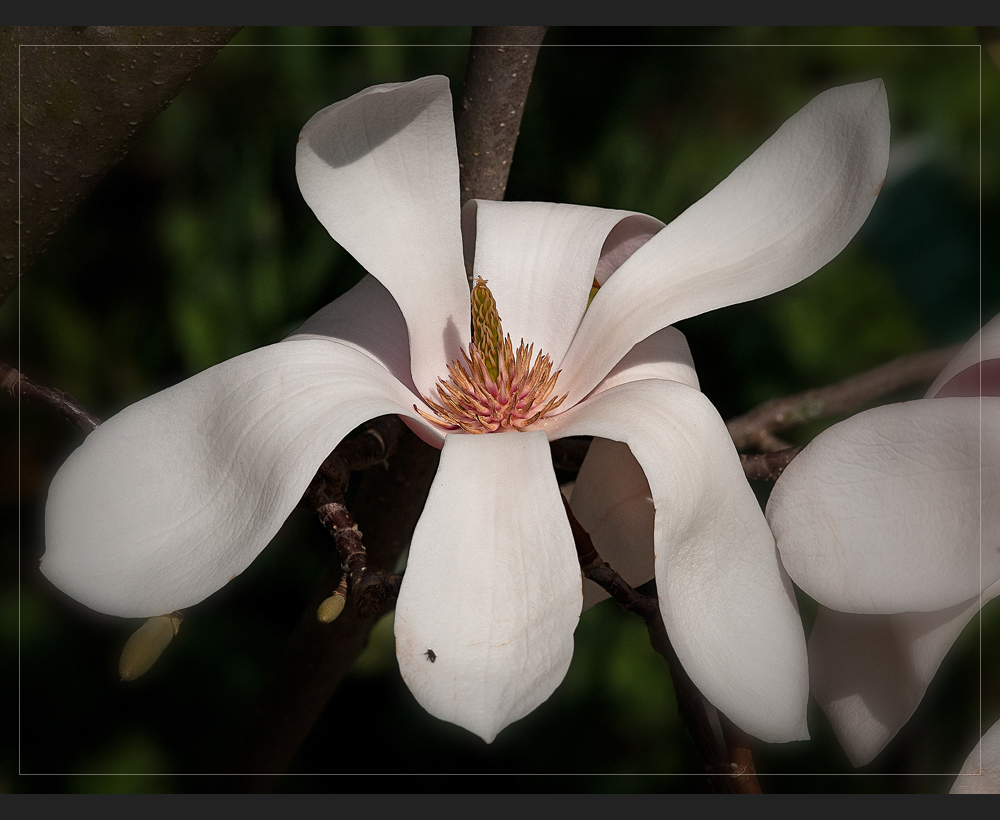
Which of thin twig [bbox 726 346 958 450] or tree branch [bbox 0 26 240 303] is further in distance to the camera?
thin twig [bbox 726 346 958 450]

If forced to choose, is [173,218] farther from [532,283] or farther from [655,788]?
[655,788]

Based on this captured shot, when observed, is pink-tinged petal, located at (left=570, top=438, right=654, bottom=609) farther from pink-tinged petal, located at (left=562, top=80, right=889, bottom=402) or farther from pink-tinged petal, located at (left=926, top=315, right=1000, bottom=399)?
pink-tinged petal, located at (left=926, top=315, right=1000, bottom=399)

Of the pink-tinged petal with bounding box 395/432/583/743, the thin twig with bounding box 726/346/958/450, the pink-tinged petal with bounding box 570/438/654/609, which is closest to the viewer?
the pink-tinged petal with bounding box 395/432/583/743

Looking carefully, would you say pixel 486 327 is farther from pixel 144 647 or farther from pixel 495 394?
pixel 144 647

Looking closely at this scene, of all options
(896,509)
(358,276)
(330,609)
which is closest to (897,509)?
(896,509)

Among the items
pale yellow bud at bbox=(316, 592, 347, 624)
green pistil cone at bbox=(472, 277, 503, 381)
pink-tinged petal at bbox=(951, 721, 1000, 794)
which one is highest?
green pistil cone at bbox=(472, 277, 503, 381)

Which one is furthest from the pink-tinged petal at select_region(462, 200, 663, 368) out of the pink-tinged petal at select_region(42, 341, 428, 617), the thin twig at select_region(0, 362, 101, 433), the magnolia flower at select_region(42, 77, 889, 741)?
the thin twig at select_region(0, 362, 101, 433)

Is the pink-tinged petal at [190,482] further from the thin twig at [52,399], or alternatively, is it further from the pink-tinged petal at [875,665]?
the pink-tinged petal at [875,665]
